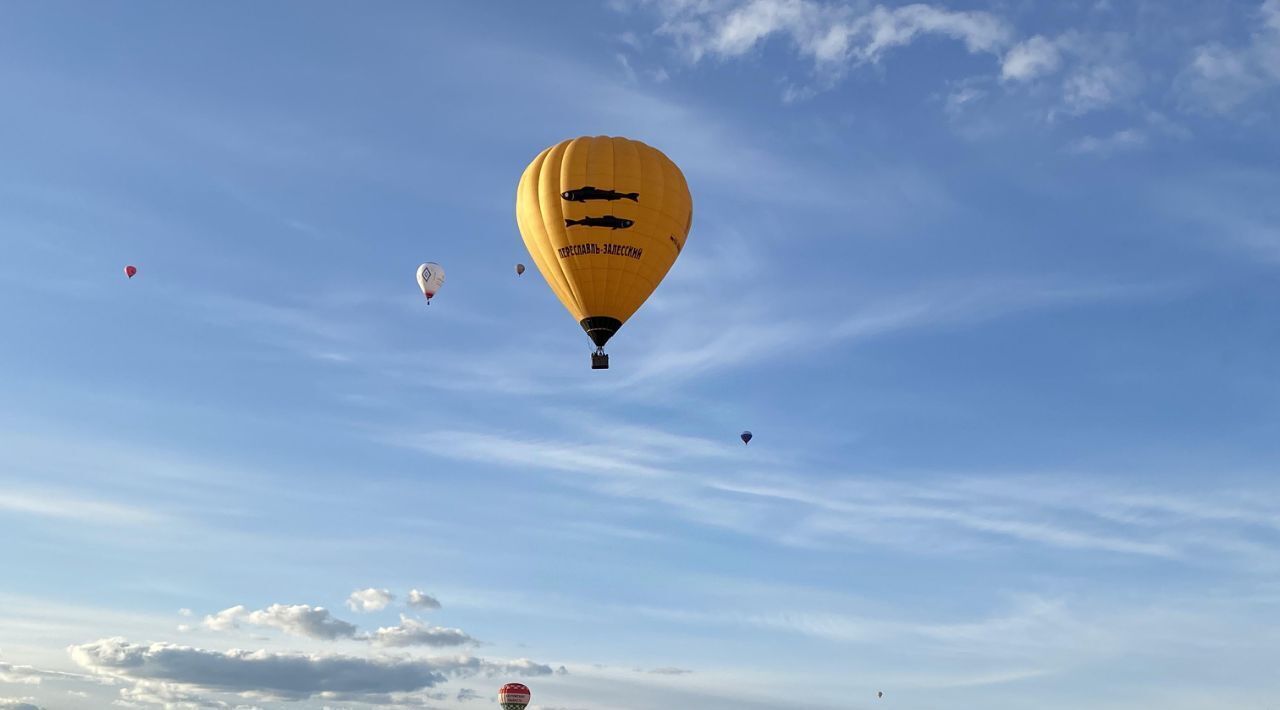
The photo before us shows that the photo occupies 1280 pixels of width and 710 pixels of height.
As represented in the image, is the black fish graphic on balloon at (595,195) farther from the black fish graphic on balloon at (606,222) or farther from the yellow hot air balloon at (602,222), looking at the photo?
the black fish graphic on balloon at (606,222)

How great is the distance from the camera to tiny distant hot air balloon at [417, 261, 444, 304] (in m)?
102

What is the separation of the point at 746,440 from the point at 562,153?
91.1 feet

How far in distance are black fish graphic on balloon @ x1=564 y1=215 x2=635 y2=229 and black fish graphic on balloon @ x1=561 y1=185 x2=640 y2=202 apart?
3.66 ft

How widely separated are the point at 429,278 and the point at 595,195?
28.4 meters

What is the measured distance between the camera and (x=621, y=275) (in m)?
78.8

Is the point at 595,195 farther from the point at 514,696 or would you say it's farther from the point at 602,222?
the point at 514,696

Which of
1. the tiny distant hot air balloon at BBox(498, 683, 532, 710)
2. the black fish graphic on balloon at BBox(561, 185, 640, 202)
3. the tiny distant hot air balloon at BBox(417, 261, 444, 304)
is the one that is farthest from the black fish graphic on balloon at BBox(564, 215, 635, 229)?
the tiny distant hot air balloon at BBox(498, 683, 532, 710)

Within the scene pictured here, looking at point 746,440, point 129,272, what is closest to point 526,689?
point 746,440

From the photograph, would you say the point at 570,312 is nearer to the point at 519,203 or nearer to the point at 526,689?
the point at 519,203

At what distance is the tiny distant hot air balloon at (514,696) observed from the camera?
442 ft

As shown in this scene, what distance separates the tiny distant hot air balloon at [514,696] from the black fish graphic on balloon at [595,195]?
73.0 metres

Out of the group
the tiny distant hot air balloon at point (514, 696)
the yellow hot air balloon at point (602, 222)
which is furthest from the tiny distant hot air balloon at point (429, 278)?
the tiny distant hot air balloon at point (514, 696)

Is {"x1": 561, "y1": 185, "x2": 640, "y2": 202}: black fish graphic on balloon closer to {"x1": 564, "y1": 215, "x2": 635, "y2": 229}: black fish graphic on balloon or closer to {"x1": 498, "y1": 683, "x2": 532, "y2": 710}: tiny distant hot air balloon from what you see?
{"x1": 564, "y1": 215, "x2": 635, "y2": 229}: black fish graphic on balloon

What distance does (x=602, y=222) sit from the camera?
77.4m
